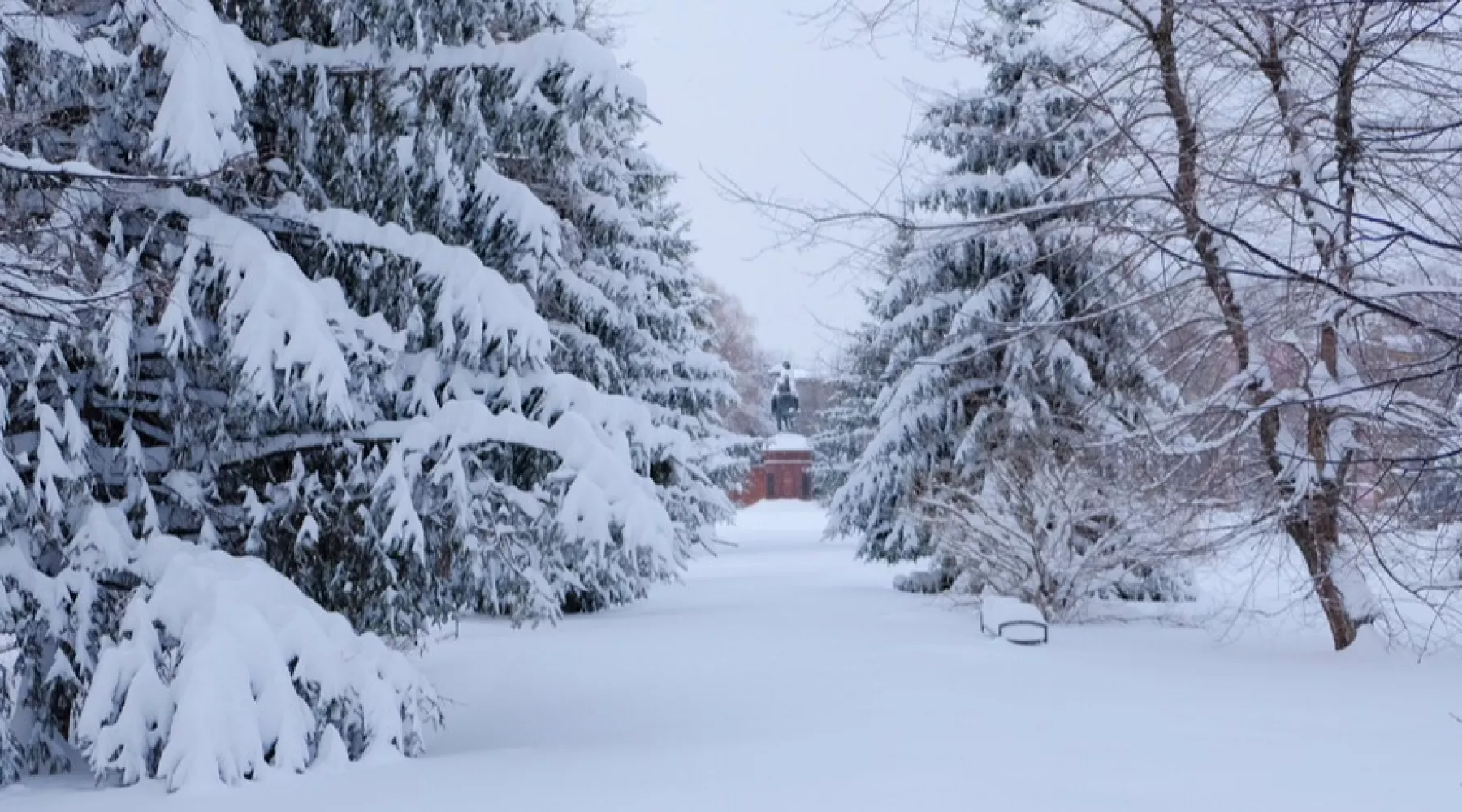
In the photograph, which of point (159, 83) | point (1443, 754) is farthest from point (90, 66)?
point (1443, 754)

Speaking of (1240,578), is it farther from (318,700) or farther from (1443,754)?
(318,700)

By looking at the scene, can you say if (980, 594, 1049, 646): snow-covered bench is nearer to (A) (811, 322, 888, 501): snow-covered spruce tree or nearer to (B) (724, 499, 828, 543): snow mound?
(A) (811, 322, 888, 501): snow-covered spruce tree

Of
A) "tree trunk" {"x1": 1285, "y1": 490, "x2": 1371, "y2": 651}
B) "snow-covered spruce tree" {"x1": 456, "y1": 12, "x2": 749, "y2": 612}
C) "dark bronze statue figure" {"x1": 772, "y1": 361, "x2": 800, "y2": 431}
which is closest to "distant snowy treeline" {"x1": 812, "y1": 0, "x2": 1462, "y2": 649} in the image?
"tree trunk" {"x1": 1285, "y1": 490, "x2": 1371, "y2": 651}

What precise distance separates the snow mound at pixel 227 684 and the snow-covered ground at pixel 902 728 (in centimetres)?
18

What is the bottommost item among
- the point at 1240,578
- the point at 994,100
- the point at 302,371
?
the point at 1240,578

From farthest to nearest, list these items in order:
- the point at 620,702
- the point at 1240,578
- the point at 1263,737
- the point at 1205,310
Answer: the point at 1240,578, the point at 1205,310, the point at 620,702, the point at 1263,737

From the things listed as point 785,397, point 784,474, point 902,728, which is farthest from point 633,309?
point 785,397

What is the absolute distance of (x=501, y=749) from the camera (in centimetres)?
707

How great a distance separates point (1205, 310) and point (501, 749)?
6387 mm

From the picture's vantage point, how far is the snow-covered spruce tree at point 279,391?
598cm

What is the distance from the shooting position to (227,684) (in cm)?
582

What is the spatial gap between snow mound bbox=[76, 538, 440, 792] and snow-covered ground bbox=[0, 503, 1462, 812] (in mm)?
182

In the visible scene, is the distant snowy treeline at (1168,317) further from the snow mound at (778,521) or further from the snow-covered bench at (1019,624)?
the snow mound at (778,521)

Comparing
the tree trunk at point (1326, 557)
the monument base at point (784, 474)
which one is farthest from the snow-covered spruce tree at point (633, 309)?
the monument base at point (784, 474)
